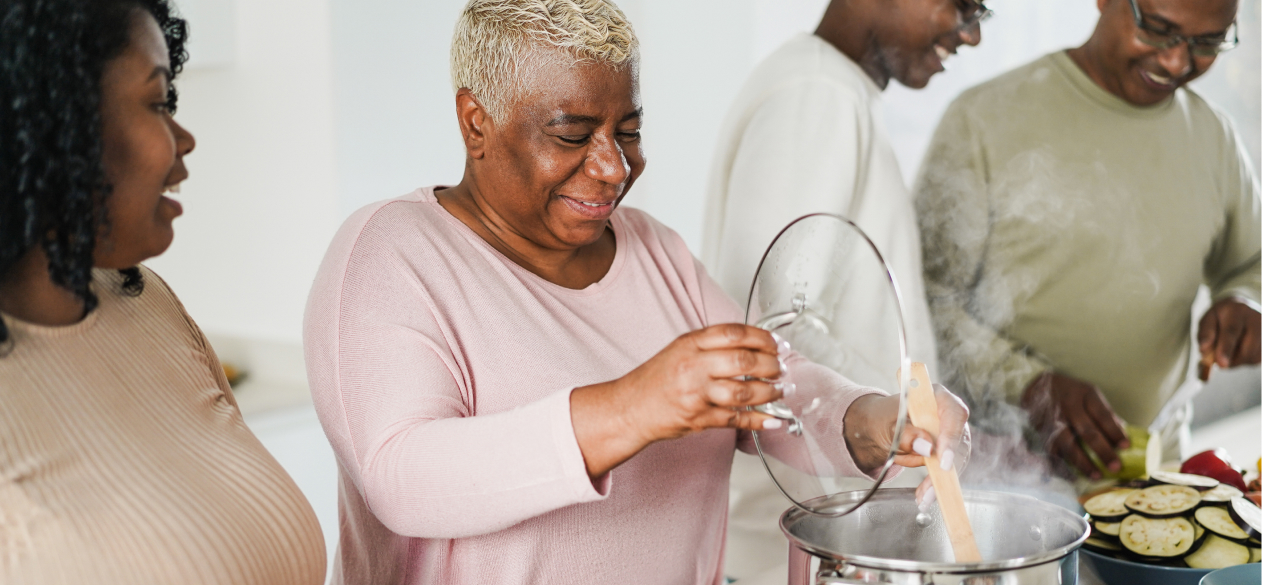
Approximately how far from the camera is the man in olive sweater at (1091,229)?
1.97m

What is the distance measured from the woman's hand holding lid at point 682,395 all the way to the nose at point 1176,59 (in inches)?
57.2

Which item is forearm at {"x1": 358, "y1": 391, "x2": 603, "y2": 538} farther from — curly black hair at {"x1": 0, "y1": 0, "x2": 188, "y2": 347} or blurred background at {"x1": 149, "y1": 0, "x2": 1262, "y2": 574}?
blurred background at {"x1": 149, "y1": 0, "x2": 1262, "y2": 574}

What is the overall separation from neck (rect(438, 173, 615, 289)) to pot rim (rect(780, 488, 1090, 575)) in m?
0.42

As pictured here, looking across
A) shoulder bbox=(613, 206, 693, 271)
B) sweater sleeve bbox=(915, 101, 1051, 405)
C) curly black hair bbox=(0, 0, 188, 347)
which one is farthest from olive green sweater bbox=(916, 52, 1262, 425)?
curly black hair bbox=(0, 0, 188, 347)

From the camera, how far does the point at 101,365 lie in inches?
35.0

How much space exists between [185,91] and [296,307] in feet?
2.30

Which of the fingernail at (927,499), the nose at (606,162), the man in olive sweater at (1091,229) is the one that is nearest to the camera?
the fingernail at (927,499)

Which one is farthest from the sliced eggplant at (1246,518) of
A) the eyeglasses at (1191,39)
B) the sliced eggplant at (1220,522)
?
the eyeglasses at (1191,39)

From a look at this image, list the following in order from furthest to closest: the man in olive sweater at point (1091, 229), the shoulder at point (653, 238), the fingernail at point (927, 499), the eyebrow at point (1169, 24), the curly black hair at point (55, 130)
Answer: the man in olive sweater at point (1091, 229)
the eyebrow at point (1169, 24)
the shoulder at point (653, 238)
the fingernail at point (927, 499)
the curly black hair at point (55, 130)

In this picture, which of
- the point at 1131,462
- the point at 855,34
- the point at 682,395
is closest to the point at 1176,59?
the point at 855,34

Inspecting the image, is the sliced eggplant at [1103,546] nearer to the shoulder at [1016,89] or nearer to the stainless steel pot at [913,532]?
the stainless steel pot at [913,532]

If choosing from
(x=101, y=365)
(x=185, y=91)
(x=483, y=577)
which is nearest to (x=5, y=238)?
(x=101, y=365)

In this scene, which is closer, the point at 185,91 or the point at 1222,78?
the point at 1222,78

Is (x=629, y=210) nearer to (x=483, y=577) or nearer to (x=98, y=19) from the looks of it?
(x=483, y=577)
